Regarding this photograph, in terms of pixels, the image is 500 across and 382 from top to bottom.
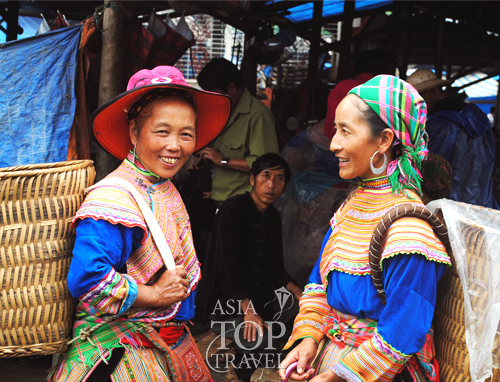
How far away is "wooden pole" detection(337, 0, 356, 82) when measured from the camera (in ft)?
20.2

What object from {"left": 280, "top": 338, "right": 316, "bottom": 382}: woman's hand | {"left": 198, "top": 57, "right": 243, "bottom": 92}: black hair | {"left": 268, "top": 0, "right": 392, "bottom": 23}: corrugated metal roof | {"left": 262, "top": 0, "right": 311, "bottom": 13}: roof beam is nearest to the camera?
{"left": 280, "top": 338, "right": 316, "bottom": 382}: woman's hand

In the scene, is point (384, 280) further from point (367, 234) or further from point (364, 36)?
point (364, 36)

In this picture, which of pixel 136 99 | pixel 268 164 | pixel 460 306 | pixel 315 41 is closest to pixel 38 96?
pixel 136 99

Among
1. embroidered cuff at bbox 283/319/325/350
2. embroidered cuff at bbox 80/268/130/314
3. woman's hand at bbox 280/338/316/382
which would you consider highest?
embroidered cuff at bbox 80/268/130/314

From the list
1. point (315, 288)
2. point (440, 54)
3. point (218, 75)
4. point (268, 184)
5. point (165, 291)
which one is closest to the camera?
point (165, 291)

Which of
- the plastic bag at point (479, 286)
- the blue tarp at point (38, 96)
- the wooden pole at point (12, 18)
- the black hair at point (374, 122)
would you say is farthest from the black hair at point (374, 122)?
the wooden pole at point (12, 18)

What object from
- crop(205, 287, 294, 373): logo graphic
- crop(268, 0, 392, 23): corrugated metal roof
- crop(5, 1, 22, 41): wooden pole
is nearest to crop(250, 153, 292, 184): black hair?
crop(205, 287, 294, 373): logo graphic

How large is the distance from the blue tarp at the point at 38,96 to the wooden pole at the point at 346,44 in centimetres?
399

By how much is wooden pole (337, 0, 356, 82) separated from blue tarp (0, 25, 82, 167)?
399cm

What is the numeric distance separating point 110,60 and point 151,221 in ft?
5.11

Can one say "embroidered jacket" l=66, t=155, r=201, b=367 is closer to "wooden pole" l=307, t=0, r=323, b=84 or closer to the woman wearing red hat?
the woman wearing red hat

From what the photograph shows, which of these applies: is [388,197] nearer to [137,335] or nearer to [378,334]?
[378,334]

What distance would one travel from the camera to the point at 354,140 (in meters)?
1.64

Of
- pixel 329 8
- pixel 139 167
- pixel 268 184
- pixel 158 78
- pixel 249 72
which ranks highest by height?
pixel 329 8
